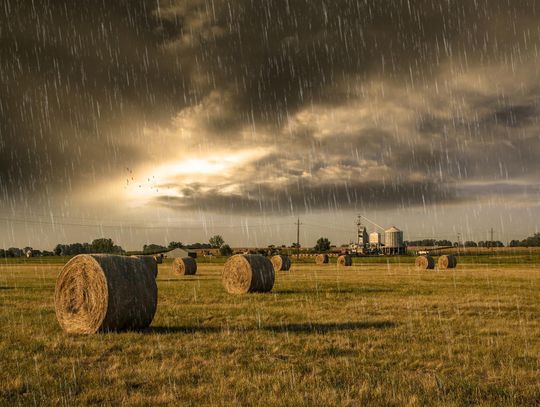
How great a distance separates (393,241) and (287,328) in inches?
5408

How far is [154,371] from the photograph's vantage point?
8.11 metres

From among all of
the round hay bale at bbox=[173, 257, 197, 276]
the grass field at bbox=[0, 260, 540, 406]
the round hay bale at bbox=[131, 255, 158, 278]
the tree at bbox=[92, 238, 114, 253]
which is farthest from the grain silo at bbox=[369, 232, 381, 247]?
the grass field at bbox=[0, 260, 540, 406]

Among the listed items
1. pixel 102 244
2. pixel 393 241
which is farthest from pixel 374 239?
pixel 102 244

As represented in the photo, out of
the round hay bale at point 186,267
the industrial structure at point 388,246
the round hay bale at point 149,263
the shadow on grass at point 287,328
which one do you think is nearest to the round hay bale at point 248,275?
the round hay bale at point 149,263

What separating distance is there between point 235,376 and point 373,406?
2279mm

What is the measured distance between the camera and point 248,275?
24.0 metres

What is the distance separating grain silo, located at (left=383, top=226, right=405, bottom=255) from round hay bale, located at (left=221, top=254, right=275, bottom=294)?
405 feet

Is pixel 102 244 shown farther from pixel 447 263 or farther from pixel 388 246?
pixel 447 263

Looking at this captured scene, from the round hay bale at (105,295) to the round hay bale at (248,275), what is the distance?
35.3 feet

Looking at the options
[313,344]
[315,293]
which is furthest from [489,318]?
[315,293]

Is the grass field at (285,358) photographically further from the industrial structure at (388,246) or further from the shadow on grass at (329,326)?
the industrial structure at (388,246)

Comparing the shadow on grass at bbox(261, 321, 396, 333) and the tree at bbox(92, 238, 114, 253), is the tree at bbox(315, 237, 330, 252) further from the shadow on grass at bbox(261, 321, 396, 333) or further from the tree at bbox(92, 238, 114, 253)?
the shadow on grass at bbox(261, 321, 396, 333)

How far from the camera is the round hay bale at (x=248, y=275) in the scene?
78.6 ft

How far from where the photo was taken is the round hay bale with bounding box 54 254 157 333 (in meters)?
12.4
